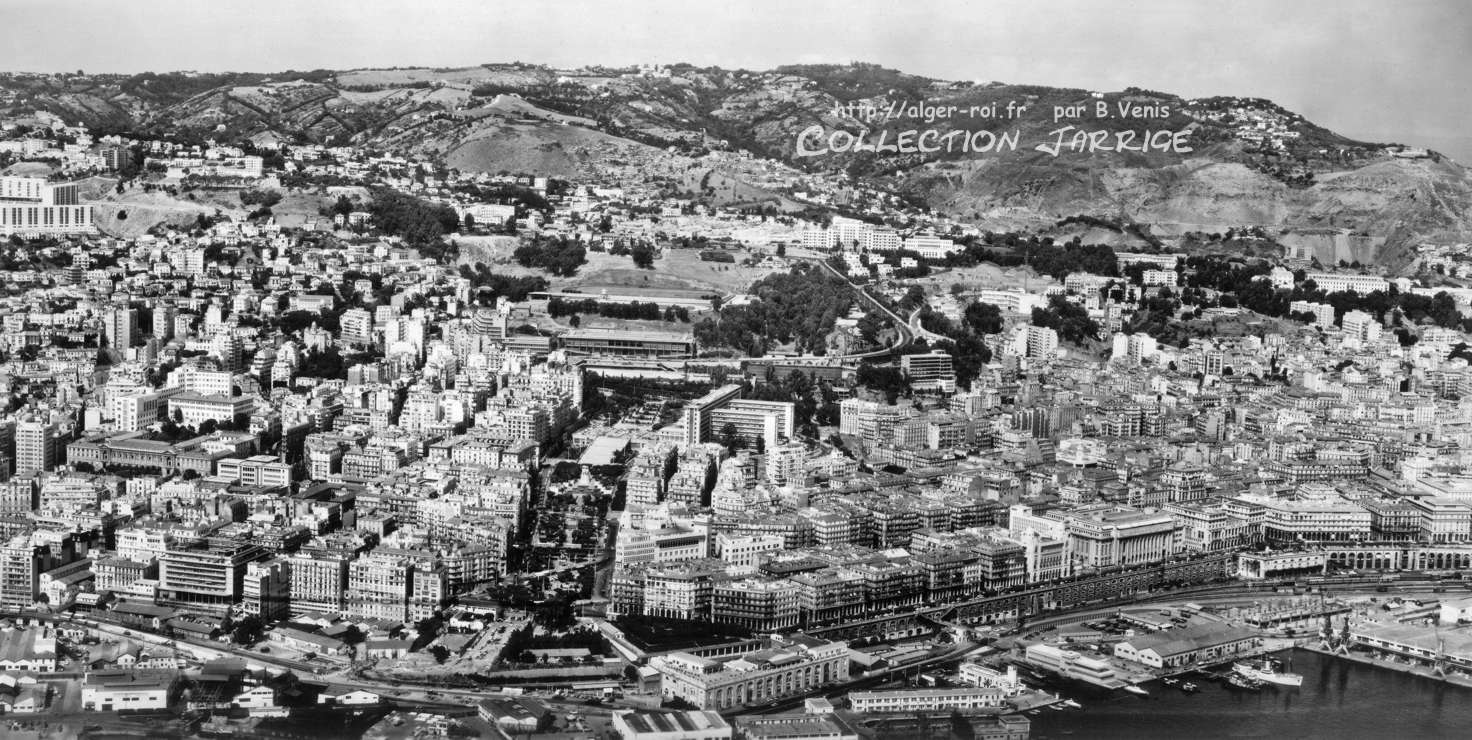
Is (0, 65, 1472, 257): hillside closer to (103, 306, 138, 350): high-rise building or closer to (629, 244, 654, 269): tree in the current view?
(629, 244, 654, 269): tree

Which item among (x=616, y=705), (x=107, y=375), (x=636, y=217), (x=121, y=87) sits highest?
(x=121, y=87)

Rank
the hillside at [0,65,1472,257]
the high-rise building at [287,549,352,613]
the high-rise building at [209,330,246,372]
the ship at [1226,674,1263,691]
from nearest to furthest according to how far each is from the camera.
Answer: the ship at [1226,674,1263,691] < the high-rise building at [287,549,352,613] < the high-rise building at [209,330,246,372] < the hillside at [0,65,1472,257]

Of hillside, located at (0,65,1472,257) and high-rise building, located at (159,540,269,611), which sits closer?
high-rise building, located at (159,540,269,611)

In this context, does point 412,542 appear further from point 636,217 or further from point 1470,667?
point 636,217

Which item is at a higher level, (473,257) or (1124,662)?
(473,257)

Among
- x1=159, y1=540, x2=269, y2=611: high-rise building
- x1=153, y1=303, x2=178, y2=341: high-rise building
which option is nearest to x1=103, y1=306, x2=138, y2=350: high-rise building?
x1=153, y1=303, x2=178, y2=341: high-rise building

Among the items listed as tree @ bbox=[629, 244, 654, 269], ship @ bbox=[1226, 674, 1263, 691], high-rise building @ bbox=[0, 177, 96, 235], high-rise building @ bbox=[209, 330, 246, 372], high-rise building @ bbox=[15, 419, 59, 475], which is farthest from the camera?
high-rise building @ bbox=[0, 177, 96, 235]

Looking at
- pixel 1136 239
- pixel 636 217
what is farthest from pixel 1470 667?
pixel 1136 239

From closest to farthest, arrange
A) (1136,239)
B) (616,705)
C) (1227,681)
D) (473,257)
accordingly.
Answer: (616,705) → (1227,681) → (473,257) → (1136,239)
